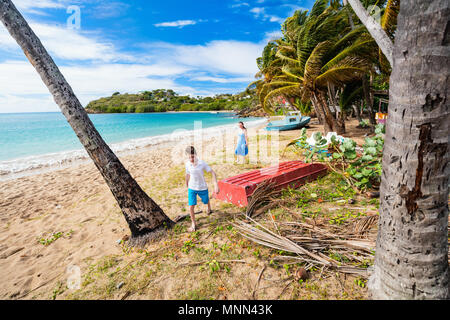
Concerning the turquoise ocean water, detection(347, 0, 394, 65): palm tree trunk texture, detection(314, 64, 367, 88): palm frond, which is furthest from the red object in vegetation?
the turquoise ocean water

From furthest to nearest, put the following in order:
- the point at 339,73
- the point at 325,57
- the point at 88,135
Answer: the point at 325,57 → the point at 339,73 → the point at 88,135

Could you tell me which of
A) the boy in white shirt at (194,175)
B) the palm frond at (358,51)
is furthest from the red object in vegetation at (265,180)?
the palm frond at (358,51)

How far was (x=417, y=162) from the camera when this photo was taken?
1646mm

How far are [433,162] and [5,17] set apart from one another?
5284 mm

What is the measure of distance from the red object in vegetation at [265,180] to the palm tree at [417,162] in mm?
2784

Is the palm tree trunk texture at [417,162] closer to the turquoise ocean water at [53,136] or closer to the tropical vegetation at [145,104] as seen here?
the turquoise ocean water at [53,136]

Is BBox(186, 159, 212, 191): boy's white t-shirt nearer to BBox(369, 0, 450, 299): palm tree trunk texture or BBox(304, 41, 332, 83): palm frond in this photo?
BBox(369, 0, 450, 299): palm tree trunk texture

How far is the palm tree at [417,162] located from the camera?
58.8 inches

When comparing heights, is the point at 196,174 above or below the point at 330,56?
below

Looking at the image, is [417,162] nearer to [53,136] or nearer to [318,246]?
[318,246]

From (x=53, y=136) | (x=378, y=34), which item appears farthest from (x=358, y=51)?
(x=53, y=136)

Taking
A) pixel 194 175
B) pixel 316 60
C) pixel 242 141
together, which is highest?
pixel 316 60
